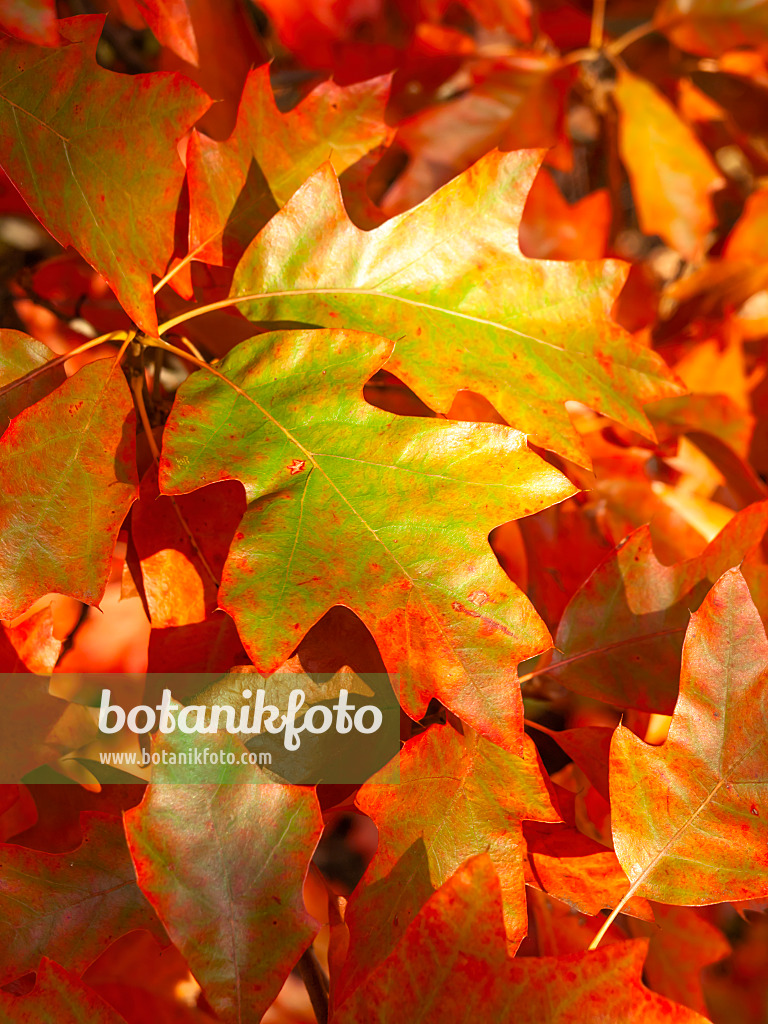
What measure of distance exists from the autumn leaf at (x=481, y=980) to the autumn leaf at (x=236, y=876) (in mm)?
90

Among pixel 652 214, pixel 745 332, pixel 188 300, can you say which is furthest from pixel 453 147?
pixel 188 300

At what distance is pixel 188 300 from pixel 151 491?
0.66 feet

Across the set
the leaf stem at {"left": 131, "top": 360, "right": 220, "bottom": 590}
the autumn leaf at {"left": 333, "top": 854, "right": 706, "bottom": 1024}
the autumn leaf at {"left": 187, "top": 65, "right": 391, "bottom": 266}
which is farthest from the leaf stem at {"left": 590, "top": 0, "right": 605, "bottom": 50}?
the autumn leaf at {"left": 333, "top": 854, "right": 706, "bottom": 1024}

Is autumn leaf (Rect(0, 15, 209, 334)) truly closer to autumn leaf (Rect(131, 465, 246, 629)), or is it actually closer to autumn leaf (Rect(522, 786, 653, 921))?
autumn leaf (Rect(131, 465, 246, 629))

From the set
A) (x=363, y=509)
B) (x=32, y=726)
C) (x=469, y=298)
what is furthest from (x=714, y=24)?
(x=32, y=726)

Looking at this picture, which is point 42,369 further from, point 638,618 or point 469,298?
point 638,618

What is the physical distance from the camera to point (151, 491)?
68cm

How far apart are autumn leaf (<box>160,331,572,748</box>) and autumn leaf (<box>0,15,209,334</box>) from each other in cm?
11

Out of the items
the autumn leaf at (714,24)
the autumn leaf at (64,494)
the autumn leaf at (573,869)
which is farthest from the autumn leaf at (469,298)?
the autumn leaf at (714,24)

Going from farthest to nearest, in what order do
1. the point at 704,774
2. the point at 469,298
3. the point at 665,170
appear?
1. the point at 665,170
2. the point at 469,298
3. the point at 704,774

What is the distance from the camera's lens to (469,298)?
71 centimetres

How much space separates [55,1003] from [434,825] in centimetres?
27

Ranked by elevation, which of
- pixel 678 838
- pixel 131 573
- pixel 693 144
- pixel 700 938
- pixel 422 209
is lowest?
pixel 700 938

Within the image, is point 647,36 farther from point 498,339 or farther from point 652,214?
point 498,339
